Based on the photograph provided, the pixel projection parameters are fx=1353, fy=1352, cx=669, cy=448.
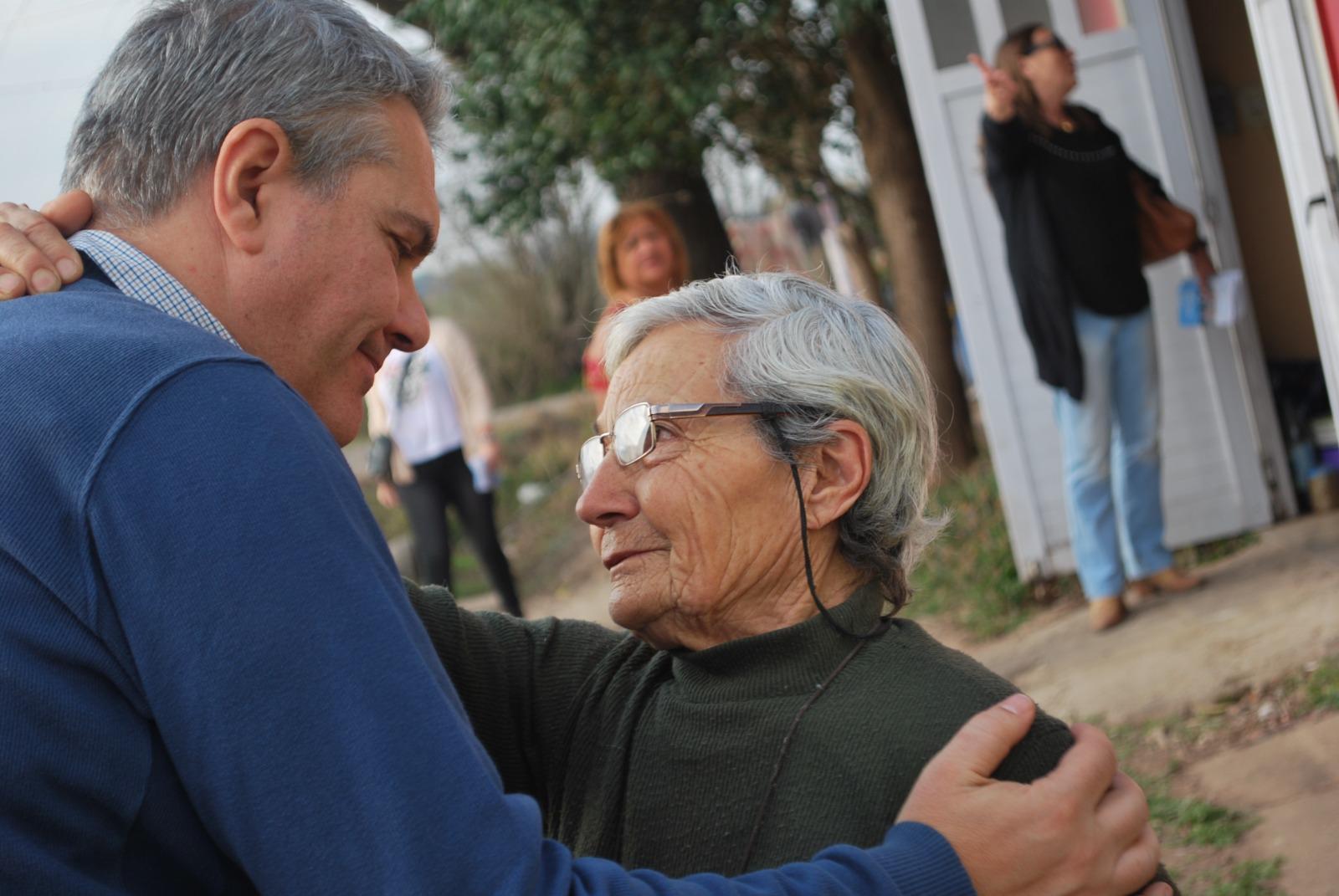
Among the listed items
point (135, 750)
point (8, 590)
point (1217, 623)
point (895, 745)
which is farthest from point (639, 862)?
point (1217, 623)

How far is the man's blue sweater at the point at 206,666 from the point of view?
44.8 inches

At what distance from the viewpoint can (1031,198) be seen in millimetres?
5750

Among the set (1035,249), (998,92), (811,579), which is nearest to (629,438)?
(811,579)

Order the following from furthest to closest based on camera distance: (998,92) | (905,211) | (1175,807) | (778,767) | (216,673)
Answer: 1. (905,211)
2. (998,92)
3. (1175,807)
4. (778,767)
5. (216,673)

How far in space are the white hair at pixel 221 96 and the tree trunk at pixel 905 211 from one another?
7.50 meters

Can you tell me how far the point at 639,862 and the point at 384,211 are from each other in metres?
0.96

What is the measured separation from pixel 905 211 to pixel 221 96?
7848mm

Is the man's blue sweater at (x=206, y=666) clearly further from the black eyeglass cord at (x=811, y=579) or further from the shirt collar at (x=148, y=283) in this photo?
the black eyeglass cord at (x=811, y=579)

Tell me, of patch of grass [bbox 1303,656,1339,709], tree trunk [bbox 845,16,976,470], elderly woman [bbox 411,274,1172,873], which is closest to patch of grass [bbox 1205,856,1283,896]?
patch of grass [bbox 1303,656,1339,709]

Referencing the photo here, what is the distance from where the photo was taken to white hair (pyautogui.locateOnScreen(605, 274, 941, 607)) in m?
2.09

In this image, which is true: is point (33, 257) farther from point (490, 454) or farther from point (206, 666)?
point (490, 454)

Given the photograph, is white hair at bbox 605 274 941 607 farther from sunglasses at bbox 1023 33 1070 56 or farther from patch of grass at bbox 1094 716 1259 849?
sunglasses at bbox 1023 33 1070 56

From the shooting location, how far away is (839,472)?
2.12m

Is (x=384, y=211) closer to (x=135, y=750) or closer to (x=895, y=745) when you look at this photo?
(x=135, y=750)
